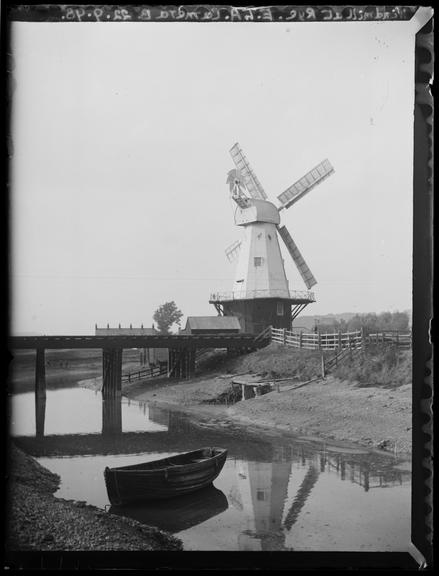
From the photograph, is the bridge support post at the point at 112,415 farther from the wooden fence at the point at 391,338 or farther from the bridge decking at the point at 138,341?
the wooden fence at the point at 391,338

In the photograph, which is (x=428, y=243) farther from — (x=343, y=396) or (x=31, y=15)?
(x=343, y=396)

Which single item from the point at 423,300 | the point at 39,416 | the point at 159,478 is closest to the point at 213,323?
the point at 39,416

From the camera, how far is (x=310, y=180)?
8.96m

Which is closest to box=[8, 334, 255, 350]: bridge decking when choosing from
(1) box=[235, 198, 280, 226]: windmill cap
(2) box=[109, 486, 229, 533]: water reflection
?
(2) box=[109, 486, 229, 533]: water reflection

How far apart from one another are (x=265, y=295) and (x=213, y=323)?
3.97 m

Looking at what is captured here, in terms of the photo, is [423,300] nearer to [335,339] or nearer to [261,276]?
[335,339]

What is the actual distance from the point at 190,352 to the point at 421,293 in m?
9.95

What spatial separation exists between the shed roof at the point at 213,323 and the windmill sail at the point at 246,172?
10.3ft

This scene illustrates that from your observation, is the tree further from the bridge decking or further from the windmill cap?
the windmill cap

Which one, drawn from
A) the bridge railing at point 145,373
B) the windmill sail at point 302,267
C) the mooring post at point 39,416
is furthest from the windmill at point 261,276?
the mooring post at point 39,416

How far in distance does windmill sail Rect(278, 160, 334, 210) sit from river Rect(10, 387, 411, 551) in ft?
15.9

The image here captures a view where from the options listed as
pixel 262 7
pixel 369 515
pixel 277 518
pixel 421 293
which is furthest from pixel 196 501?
pixel 262 7

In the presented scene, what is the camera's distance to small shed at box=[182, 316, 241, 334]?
1192 centimetres

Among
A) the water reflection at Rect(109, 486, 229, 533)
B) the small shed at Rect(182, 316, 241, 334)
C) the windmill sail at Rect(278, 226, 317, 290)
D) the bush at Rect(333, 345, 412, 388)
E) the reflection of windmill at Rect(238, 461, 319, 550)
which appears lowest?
the water reflection at Rect(109, 486, 229, 533)
